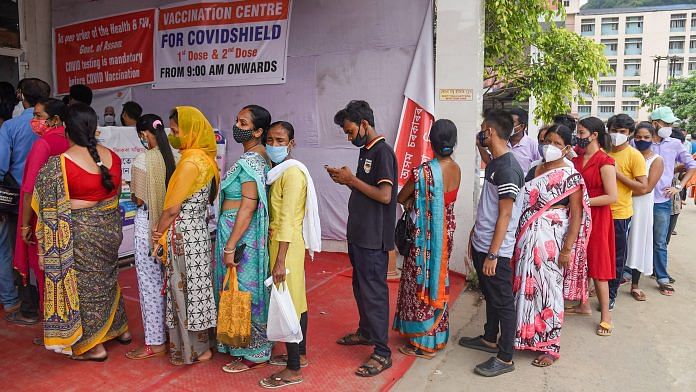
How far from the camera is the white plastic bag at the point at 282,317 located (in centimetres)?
315

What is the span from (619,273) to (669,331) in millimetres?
656

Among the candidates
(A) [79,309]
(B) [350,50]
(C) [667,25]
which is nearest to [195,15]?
(B) [350,50]

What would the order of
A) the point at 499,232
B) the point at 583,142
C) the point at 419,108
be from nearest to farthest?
the point at 499,232, the point at 583,142, the point at 419,108

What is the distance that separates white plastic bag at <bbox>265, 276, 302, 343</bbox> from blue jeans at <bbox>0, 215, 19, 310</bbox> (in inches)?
102

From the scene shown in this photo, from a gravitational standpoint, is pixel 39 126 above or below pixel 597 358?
above

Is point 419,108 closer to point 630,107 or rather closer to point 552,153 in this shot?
point 552,153

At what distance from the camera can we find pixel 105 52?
784 centimetres

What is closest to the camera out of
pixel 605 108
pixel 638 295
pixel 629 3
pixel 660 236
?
pixel 638 295

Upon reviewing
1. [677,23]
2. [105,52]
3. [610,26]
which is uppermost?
[610,26]

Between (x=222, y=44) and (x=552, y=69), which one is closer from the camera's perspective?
(x=222, y=44)

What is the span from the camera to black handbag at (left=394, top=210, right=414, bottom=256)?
369 cm

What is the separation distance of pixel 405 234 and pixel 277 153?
3.53 feet

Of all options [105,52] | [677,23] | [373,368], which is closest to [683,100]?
[105,52]

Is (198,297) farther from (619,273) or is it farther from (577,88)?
(577,88)
